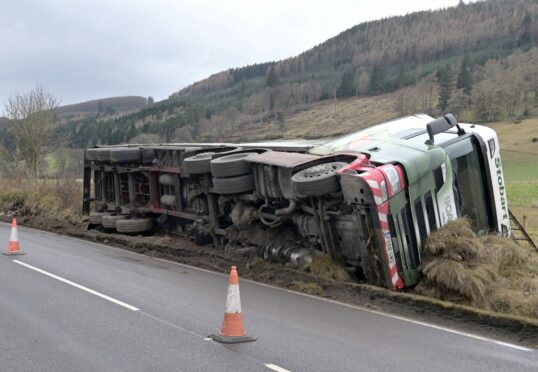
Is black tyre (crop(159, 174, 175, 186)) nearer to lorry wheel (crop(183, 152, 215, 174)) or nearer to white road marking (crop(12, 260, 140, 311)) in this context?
lorry wheel (crop(183, 152, 215, 174))

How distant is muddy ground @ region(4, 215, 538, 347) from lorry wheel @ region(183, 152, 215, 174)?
1613mm

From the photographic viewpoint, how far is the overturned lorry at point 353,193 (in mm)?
8109

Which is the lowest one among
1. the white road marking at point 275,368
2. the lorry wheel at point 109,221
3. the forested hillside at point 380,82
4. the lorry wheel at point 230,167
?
the white road marking at point 275,368

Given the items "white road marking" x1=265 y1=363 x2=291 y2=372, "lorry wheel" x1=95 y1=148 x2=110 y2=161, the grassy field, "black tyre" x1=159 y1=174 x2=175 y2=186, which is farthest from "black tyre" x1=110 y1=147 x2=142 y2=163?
the grassy field

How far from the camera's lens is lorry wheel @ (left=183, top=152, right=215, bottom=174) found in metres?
11.4

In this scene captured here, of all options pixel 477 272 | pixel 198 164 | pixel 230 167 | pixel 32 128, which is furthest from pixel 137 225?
pixel 32 128

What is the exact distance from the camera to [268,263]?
400 inches

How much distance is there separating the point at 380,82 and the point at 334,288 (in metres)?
124

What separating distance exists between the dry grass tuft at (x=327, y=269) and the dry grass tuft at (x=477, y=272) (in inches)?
45.7

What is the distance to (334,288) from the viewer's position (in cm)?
851

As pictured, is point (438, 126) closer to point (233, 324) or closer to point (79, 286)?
point (233, 324)

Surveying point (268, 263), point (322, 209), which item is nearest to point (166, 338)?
point (322, 209)

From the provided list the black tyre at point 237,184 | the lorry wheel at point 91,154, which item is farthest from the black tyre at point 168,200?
the lorry wheel at point 91,154

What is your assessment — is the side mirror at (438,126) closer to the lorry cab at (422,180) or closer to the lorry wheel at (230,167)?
the lorry cab at (422,180)
